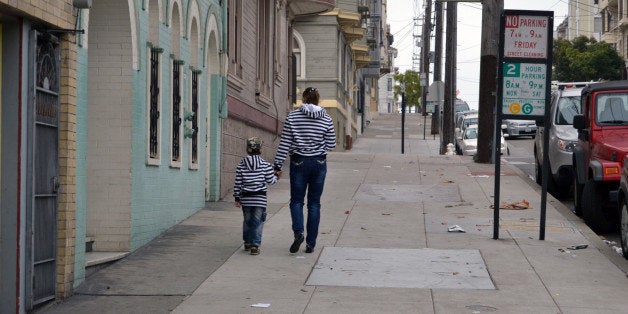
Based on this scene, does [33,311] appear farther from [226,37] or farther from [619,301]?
[226,37]

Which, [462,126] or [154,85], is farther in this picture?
[462,126]

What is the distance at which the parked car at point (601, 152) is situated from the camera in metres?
13.7

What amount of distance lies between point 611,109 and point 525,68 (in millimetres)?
3119

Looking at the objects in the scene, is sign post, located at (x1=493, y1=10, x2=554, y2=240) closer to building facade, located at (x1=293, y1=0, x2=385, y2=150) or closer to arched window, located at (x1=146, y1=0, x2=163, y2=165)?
arched window, located at (x1=146, y1=0, x2=163, y2=165)

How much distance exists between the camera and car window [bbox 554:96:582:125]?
1869cm

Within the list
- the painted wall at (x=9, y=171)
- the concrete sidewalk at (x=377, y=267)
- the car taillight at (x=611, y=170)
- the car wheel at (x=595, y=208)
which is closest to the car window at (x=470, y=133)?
the concrete sidewalk at (x=377, y=267)

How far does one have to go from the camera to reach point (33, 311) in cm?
858

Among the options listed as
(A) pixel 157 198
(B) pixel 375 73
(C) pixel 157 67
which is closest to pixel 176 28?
(C) pixel 157 67

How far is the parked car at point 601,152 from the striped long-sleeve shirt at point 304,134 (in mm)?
3932

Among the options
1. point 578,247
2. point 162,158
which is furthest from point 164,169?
point 578,247

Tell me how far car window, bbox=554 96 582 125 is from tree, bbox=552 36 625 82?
163 feet

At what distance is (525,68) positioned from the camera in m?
12.6

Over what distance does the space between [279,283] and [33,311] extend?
2322mm

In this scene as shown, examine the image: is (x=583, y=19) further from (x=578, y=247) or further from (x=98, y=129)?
(x=98, y=129)
